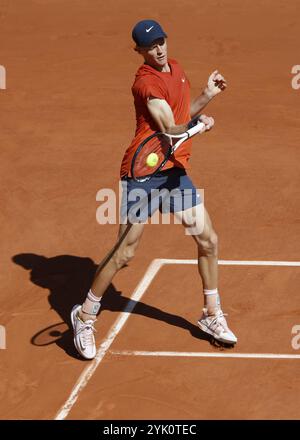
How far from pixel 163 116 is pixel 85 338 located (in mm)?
2024

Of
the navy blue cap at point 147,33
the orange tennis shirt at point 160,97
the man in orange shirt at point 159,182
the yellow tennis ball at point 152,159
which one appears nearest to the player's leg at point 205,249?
the man in orange shirt at point 159,182

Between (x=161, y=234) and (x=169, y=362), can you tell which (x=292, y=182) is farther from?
(x=169, y=362)

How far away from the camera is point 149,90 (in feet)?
25.3

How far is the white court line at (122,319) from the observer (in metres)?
7.60

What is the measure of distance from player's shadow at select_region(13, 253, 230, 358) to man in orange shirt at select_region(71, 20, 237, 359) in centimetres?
32

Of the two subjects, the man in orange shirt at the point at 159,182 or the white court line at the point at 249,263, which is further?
Answer: the white court line at the point at 249,263

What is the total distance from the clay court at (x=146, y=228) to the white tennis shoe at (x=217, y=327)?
10 centimetres

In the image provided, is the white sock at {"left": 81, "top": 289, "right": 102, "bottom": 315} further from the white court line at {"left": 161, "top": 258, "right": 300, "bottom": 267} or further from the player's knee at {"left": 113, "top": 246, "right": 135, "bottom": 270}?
the white court line at {"left": 161, "top": 258, "right": 300, "bottom": 267}

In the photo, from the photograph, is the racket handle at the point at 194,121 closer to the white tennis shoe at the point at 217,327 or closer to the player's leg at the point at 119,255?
the player's leg at the point at 119,255

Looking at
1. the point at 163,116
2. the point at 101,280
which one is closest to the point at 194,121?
the point at 163,116

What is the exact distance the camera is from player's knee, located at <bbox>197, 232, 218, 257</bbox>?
815 cm

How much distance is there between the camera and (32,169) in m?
11.8

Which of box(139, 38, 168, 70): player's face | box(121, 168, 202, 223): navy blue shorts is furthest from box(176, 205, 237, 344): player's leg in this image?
box(139, 38, 168, 70): player's face

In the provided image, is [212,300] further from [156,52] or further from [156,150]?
[156,52]
